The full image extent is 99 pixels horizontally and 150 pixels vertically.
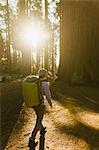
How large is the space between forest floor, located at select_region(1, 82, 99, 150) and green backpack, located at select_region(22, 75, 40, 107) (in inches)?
41.3

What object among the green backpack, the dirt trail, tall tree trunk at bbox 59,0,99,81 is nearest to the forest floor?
the dirt trail

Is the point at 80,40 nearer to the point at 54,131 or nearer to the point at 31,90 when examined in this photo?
the point at 54,131

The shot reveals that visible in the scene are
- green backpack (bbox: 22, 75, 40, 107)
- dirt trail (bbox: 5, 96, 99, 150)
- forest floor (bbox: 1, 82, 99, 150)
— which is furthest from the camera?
forest floor (bbox: 1, 82, 99, 150)

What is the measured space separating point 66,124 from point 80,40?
8330mm

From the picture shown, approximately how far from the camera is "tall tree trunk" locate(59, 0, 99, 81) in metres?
16.3

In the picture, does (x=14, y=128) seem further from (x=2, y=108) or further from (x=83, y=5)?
(x=83, y=5)

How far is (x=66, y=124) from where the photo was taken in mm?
9086

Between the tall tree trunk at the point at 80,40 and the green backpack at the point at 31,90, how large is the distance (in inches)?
358

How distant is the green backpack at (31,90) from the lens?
685 cm

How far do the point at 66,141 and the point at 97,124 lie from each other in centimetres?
185

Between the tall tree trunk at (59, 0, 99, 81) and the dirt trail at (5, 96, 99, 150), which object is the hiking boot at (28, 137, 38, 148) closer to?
the dirt trail at (5, 96, 99, 150)

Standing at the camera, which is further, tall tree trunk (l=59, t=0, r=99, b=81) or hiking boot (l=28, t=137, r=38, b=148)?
tall tree trunk (l=59, t=0, r=99, b=81)

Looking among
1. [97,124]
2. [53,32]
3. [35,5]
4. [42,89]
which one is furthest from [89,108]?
[53,32]

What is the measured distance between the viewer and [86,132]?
8406 mm
